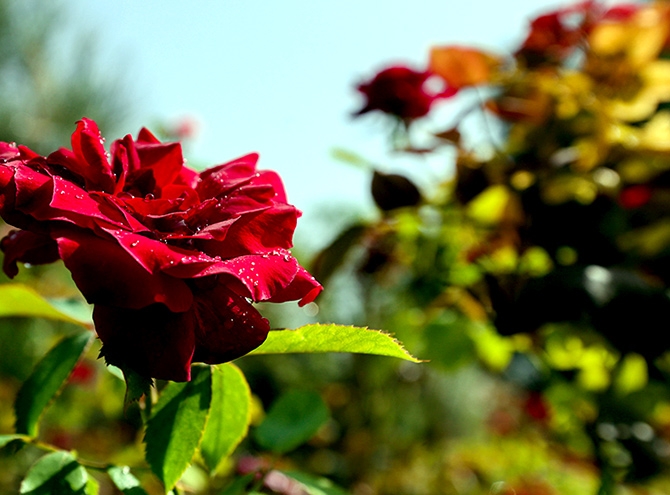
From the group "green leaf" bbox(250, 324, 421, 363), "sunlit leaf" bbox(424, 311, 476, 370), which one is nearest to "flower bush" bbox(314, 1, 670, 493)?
"sunlit leaf" bbox(424, 311, 476, 370)

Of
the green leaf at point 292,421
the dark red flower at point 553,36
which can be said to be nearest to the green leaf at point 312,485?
the green leaf at point 292,421

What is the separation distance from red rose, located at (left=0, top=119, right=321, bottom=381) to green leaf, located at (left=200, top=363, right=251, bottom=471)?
0.10 m

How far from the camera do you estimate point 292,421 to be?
0.45 meters

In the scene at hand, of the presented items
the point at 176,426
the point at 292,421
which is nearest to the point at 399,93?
the point at 292,421

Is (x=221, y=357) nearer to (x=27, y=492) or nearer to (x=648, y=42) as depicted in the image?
(x=27, y=492)

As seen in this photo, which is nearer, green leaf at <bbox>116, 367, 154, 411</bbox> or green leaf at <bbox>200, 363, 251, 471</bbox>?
green leaf at <bbox>116, 367, 154, 411</bbox>

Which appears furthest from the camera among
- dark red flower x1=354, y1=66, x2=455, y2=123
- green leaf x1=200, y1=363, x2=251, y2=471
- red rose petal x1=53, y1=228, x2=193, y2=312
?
dark red flower x1=354, y1=66, x2=455, y2=123

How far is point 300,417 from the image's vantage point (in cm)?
45

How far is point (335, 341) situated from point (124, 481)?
0.13 meters

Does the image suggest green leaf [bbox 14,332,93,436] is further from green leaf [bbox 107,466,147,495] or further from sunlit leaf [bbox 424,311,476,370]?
sunlit leaf [bbox 424,311,476,370]

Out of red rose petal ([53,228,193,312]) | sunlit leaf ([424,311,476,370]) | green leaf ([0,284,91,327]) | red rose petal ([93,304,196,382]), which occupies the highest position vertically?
red rose petal ([53,228,193,312])

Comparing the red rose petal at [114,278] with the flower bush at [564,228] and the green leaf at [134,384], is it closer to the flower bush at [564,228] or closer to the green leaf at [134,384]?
the green leaf at [134,384]

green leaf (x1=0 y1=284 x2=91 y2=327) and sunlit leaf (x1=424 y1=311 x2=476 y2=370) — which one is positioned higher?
green leaf (x1=0 y1=284 x2=91 y2=327)

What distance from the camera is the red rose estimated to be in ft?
0.73
